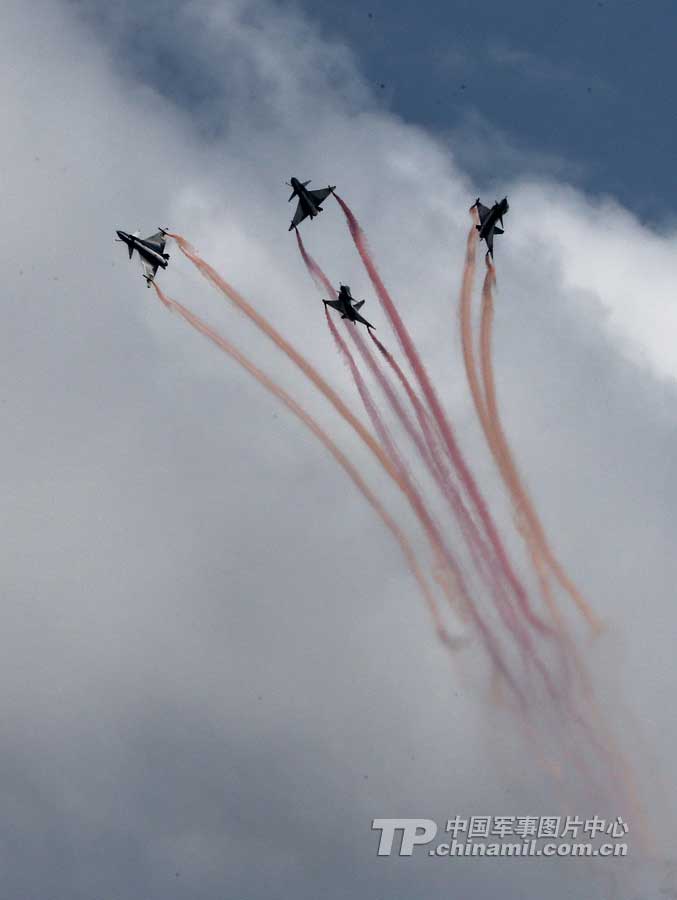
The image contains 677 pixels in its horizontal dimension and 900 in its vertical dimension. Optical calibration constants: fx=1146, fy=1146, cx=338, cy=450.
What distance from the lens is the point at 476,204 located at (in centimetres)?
7844

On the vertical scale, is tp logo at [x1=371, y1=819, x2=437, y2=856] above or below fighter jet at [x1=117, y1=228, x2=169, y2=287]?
below

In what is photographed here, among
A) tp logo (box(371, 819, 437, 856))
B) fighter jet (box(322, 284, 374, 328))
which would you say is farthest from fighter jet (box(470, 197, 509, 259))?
tp logo (box(371, 819, 437, 856))

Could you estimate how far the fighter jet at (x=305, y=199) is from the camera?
3059 inches

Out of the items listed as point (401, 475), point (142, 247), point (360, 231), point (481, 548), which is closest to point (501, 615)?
point (481, 548)

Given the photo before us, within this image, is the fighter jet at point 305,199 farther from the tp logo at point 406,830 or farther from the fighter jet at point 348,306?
the tp logo at point 406,830

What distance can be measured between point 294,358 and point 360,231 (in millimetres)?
9734

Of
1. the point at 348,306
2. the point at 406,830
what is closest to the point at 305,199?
the point at 348,306

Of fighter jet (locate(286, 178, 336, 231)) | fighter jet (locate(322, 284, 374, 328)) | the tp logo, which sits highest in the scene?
fighter jet (locate(286, 178, 336, 231))

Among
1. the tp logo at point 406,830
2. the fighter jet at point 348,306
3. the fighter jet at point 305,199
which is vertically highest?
the fighter jet at point 305,199

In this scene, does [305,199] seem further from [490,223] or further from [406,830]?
[406,830]

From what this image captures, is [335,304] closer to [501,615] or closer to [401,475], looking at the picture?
[401,475]

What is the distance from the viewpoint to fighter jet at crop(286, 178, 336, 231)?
255ft

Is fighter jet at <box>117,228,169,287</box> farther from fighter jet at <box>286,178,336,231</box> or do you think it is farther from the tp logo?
the tp logo

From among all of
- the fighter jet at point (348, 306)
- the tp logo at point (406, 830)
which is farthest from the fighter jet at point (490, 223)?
the tp logo at point (406, 830)
